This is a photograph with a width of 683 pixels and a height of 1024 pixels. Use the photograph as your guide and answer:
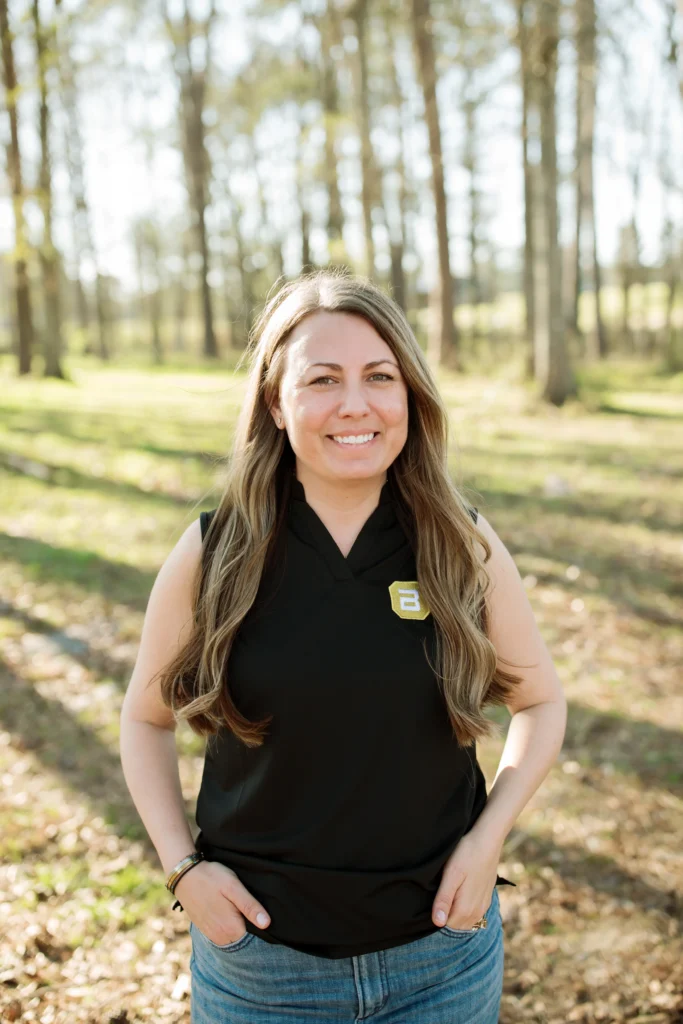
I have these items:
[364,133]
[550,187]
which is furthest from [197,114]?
[550,187]

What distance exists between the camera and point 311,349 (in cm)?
205

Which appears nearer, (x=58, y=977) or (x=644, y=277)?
(x=58, y=977)

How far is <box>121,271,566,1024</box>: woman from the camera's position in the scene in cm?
188

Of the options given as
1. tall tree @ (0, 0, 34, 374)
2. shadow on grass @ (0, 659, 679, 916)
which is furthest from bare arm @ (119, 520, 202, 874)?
tall tree @ (0, 0, 34, 374)

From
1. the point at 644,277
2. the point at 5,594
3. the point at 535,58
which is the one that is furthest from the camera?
the point at 644,277

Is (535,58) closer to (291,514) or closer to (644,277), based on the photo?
(291,514)

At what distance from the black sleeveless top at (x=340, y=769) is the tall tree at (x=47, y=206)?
539 inches

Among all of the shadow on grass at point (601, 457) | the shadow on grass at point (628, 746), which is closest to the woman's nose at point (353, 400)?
the shadow on grass at point (628, 746)

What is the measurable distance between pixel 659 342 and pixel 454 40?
56.7 feet

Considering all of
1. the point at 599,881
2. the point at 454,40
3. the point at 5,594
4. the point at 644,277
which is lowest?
the point at 599,881

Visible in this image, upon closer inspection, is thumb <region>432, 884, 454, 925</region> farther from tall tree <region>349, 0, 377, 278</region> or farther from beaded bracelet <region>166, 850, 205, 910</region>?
tall tree <region>349, 0, 377, 278</region>

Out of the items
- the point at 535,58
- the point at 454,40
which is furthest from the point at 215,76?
the point at 535,58

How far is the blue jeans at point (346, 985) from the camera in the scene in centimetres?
189

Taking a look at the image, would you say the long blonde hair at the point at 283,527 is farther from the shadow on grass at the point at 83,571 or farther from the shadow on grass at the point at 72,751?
the shadow on grass at the point at 83,571
